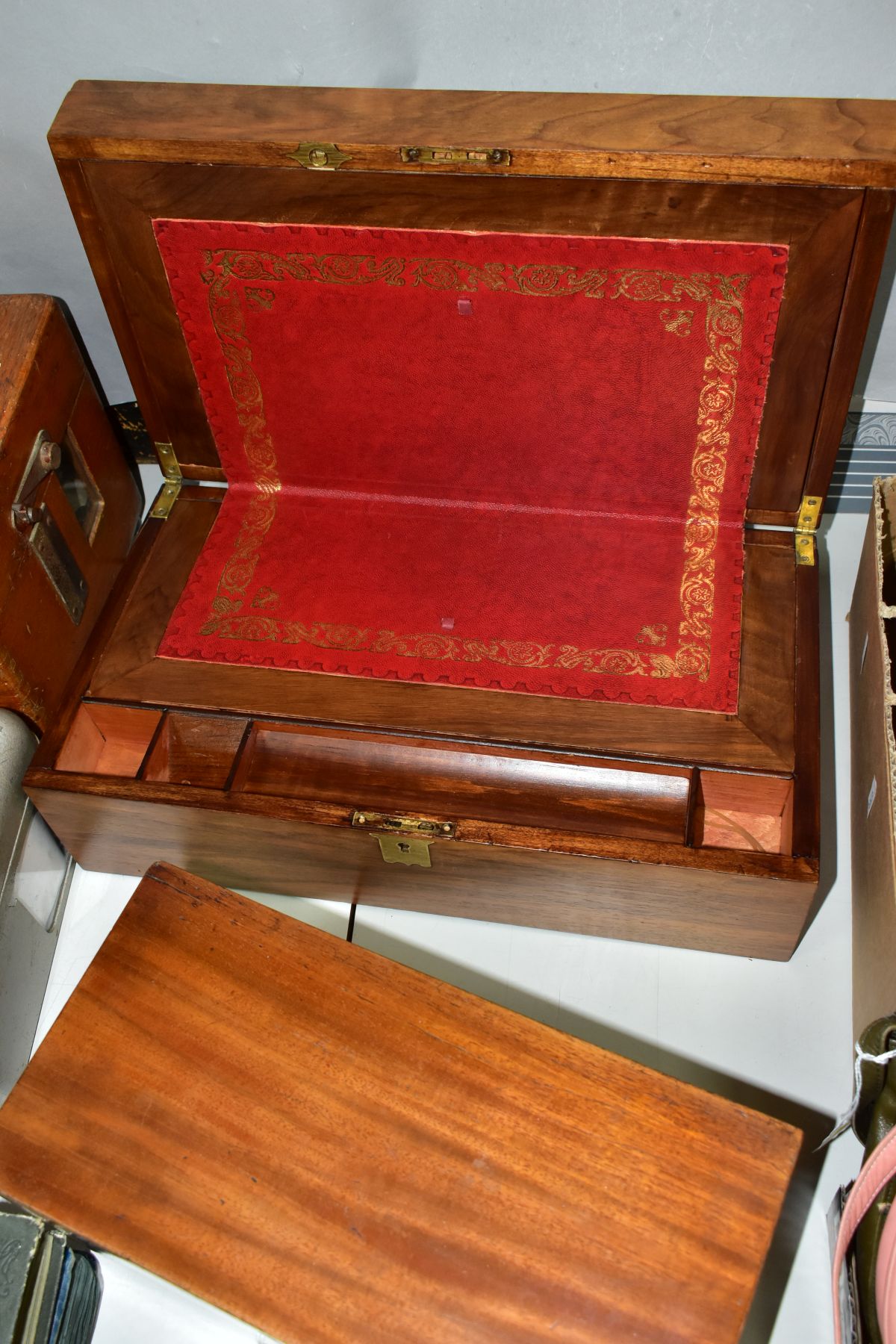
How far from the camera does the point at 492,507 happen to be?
1.85 meters

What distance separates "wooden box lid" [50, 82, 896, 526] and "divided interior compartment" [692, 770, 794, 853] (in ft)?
1.54

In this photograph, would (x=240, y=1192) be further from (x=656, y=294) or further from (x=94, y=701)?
(x=656, y=294)

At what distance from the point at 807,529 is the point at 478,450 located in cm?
49

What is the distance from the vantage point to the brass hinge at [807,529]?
1727 mm

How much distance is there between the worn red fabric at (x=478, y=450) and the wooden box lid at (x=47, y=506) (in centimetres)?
17

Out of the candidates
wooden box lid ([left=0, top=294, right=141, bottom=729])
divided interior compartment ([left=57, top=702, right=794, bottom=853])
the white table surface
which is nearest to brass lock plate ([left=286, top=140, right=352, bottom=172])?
wooden box lid ([left=0, top=294, right=141, bottom=729])

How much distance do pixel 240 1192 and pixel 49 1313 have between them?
0.36 meters

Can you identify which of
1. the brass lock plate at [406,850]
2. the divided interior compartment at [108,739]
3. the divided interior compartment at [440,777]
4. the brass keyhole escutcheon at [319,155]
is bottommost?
the brass lock plate at [406,850]

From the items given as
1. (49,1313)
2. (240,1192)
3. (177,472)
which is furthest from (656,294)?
(49,1313)

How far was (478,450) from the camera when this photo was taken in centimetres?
179

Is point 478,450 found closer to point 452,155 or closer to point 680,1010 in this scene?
point 452,155

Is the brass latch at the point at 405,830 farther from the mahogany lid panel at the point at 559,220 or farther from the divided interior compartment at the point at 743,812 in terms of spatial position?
the mahogany lid panel at the point at 559,220

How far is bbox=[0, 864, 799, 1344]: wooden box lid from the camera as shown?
3.85 feet

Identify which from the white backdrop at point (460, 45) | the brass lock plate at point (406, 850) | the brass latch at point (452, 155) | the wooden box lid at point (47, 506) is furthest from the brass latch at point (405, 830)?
the white backdrop at point (460, 45)
